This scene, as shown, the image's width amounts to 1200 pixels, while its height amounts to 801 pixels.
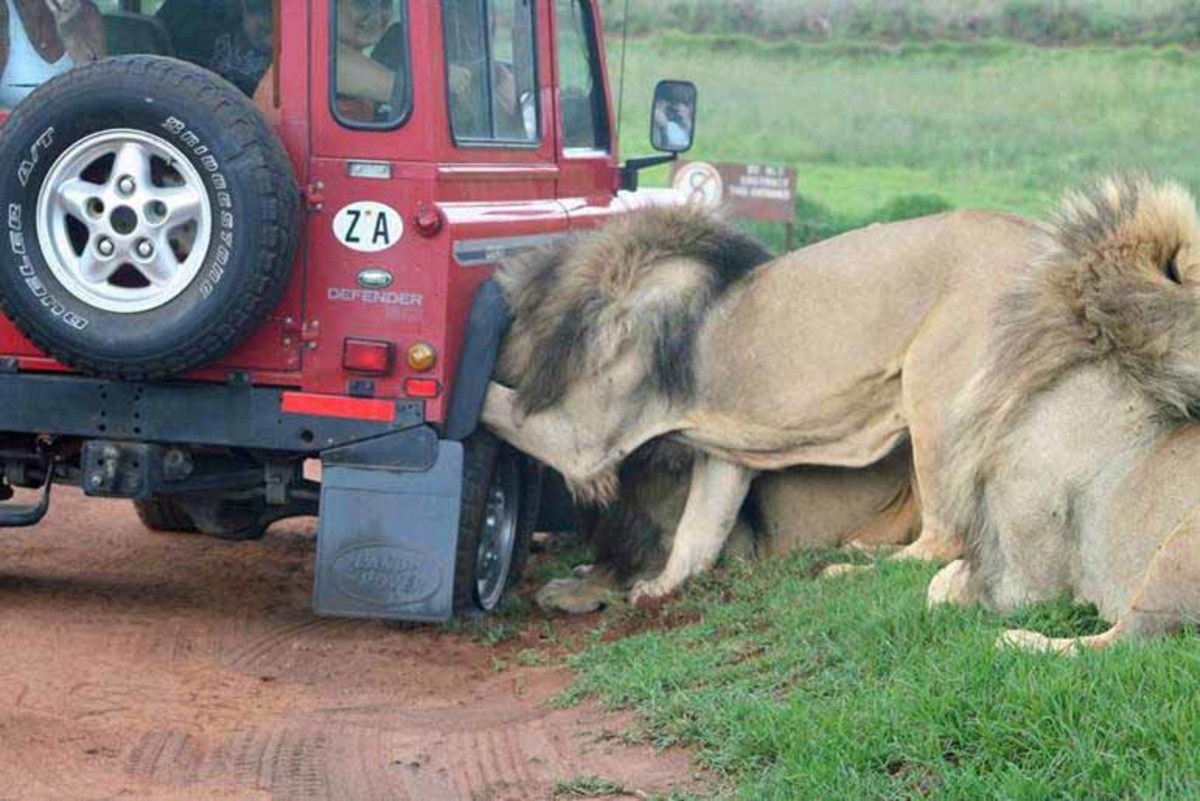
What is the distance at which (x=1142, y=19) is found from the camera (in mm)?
31031

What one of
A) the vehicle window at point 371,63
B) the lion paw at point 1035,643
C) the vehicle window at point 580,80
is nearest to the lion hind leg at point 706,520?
the vehicle window at point 371,63

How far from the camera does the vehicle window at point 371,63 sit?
285 inches

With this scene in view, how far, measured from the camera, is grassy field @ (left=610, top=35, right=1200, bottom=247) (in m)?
25.8

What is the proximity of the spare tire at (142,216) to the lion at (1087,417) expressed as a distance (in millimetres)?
2218

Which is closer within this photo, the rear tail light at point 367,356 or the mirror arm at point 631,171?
the rear tail light at point 367,356

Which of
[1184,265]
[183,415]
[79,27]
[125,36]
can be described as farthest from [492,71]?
[1184,265]

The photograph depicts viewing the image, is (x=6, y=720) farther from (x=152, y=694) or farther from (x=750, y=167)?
(x=750, y=167)

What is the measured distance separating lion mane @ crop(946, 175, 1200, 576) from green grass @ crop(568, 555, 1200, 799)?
1.58 ft

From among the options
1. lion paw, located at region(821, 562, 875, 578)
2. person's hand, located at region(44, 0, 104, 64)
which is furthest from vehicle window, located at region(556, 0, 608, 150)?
lion paw, located at region(821, 562, 875, 578)

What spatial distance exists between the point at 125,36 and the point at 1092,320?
347 centimetres

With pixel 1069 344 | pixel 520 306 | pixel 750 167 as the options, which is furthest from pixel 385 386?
pixel 750 167

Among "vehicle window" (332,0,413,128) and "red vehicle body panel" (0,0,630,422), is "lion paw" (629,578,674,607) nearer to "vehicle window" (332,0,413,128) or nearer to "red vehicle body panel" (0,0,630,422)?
"red vehicle body panel" (0,0,630,422)

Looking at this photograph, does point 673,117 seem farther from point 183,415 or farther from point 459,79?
point 183,415

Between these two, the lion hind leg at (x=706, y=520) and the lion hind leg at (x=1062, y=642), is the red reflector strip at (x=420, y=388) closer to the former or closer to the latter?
the lion hind leg at (x=706, y=520)
